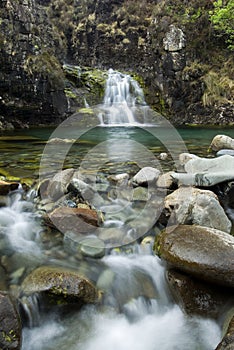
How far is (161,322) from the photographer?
2.77 metres

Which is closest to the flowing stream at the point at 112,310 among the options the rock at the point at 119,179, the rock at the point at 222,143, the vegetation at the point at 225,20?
the rock at the point at 119,179

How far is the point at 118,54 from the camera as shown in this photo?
838 inches

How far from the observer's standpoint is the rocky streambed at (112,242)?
8.64 feet

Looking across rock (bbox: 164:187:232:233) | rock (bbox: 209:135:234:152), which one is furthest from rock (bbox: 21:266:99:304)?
rock (bbox: 209:135:234:152)

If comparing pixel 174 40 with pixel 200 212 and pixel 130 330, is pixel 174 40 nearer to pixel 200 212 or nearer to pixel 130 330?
pixel 200 212

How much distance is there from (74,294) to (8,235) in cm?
151

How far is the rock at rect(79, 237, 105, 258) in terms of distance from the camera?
130 inches

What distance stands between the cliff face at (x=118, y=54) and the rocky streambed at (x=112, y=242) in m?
10.1

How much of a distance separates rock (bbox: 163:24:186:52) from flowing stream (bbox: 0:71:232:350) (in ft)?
59.2

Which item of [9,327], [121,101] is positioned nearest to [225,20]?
[121,101]

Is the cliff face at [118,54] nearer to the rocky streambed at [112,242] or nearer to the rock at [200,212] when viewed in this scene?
the rocky streambed at [112,242]

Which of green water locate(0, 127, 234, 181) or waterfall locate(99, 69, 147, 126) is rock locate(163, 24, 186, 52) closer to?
waterfall locate(99, 69, 147, 126)

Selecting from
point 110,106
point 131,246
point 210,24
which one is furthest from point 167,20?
point 131,246

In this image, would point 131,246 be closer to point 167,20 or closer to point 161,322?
point 161,322
